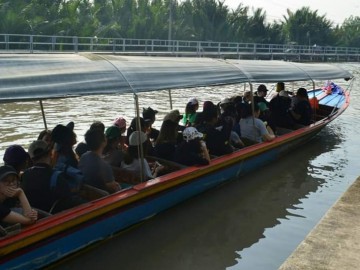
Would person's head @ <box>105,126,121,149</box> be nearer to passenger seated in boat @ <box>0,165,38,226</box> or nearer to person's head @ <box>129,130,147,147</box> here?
person's head @ <box>129,130,147,147</box>

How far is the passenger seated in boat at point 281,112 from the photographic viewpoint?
9.38 metres

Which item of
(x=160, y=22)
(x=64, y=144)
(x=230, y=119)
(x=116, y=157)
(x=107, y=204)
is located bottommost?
(x=107, y=204)

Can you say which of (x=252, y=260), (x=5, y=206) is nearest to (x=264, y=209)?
(x=252, y=260)

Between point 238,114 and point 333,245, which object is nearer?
point 333,245

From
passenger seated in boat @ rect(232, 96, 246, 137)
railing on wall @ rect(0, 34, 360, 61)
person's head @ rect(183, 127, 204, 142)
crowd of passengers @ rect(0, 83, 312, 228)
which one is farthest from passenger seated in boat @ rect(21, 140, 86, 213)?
railing on wall @ rect(0, 34, 360, 61)

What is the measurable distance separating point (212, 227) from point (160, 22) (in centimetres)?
3135

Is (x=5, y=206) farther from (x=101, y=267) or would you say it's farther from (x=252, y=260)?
(x=252, y=260)

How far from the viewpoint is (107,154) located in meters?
5.93

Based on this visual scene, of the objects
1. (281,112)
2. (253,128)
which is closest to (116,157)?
(253,128)

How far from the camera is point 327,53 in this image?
48219mm

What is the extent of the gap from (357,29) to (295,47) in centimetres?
2573

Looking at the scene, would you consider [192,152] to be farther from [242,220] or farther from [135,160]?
[242,220]

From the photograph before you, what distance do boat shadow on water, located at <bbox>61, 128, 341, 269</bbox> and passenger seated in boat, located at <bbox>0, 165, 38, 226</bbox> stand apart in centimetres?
93

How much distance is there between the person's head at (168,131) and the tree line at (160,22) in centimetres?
1928
